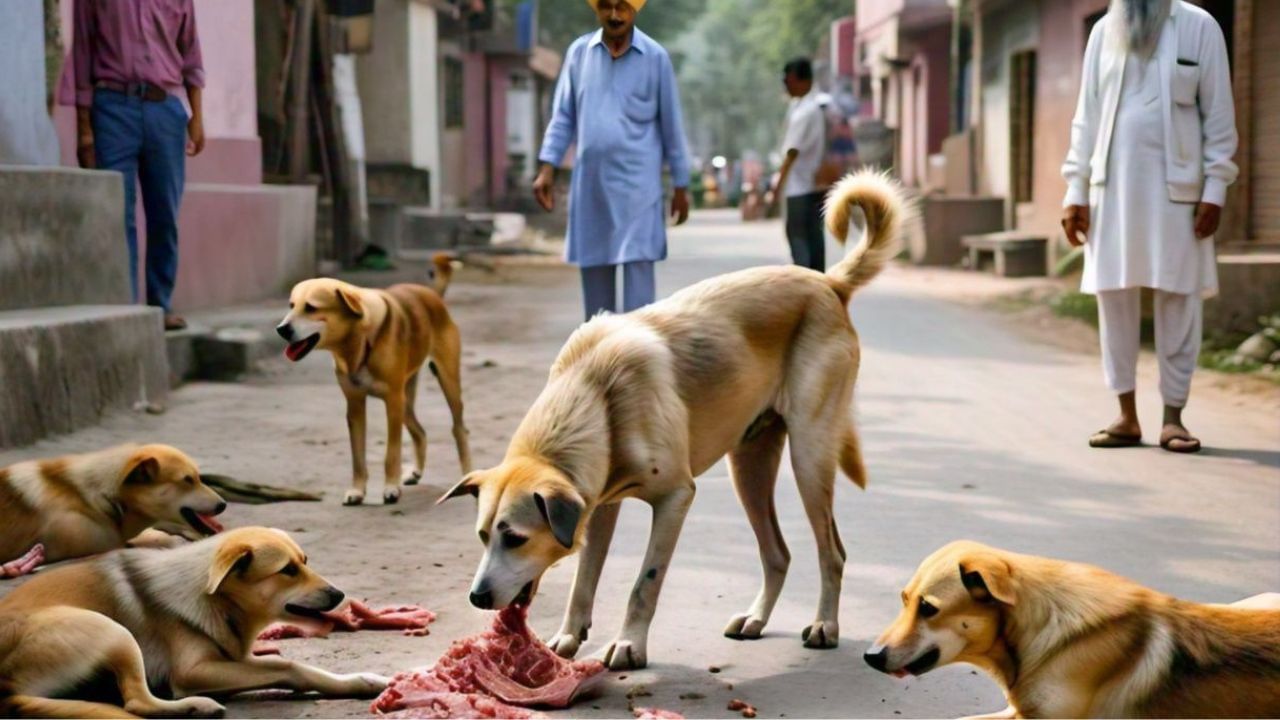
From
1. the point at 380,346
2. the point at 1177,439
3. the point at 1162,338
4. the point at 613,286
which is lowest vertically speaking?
the point at 1177,439

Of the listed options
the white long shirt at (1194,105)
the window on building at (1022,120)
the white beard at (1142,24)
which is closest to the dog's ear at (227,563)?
the white long shirt at (1194,105)

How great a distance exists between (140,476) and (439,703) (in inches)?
72.9

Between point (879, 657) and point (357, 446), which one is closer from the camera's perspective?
point (879, 657)

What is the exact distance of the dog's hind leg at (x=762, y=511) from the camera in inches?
185

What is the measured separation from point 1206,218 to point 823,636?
4054 millimetres

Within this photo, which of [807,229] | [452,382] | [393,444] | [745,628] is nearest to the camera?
[745,628]

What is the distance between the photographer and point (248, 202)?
43.8 feet

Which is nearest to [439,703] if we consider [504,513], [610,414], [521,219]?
[504,513]

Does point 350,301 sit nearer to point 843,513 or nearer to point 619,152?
point 619,152

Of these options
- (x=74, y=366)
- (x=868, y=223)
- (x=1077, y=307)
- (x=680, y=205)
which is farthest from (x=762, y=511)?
(x=1077, y=307)

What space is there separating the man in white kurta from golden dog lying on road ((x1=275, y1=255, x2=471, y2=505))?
322 cm

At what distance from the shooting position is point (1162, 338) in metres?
7.84

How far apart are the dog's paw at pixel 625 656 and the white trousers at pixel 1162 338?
4.20m

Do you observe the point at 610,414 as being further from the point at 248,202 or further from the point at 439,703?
the point at 248,202
